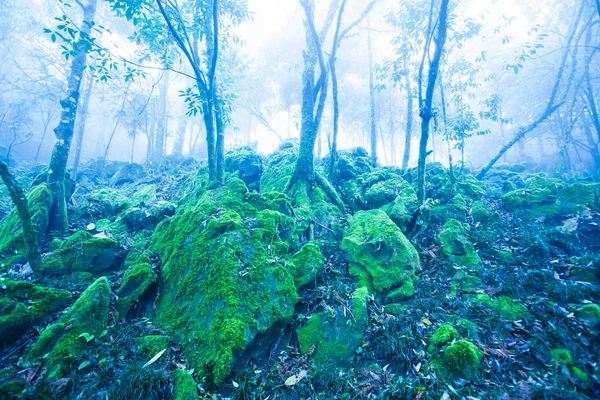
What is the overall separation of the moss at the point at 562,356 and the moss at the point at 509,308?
0.92 meters

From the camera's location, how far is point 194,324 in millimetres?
4230

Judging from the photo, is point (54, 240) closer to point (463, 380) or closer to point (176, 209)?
point (176, 209)

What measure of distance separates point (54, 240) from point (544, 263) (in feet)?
38.1

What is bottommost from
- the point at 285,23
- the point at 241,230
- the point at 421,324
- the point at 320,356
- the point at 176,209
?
the point at 320,356

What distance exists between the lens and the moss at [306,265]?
5430 mm

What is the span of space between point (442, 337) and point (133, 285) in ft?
17.8

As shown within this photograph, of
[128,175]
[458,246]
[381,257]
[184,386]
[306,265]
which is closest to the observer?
[184,386]

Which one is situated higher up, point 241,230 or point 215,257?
point 241,230

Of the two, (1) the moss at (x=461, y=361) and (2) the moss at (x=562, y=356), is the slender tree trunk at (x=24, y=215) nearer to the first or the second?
(1) the moss at (x=461, y=361)

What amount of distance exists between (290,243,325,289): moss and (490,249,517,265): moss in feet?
14.1

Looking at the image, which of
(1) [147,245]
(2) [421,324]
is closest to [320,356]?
(2) [421,324]

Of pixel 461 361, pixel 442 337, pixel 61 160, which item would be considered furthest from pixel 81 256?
pixel 461 361

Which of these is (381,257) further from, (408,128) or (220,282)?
(408,128)

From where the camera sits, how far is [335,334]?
4484 millimetres
